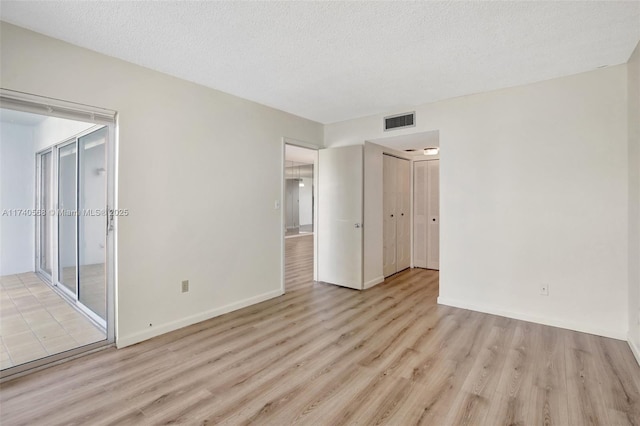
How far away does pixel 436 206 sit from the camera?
5.84m

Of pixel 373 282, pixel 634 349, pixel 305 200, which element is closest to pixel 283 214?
pixel 373 282

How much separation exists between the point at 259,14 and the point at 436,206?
4.70m

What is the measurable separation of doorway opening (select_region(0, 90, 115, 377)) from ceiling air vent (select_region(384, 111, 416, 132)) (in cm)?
325

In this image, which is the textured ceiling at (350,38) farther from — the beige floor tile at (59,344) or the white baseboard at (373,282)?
the white baseboard at (373,282)

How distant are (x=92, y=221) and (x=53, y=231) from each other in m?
0.67

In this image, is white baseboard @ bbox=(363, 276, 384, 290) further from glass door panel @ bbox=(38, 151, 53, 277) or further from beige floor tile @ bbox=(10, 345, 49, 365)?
glass door panel @ bbox=(38, 151, 53, 277)

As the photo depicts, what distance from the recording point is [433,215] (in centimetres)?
586

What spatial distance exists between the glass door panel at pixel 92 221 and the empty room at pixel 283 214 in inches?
1.3

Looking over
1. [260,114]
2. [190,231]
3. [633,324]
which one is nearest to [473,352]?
[633,324]

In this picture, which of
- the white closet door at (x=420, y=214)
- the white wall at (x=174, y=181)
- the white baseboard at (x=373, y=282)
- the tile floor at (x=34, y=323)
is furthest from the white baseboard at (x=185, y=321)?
the white closet door at (x=420, y=214)

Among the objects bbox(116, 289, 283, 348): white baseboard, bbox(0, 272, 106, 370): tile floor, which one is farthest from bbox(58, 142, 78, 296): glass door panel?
bbox(116, 289, 283, 348): white baseboard

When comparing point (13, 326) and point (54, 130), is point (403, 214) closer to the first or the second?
point (54, 130)

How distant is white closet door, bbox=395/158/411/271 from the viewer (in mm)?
5613

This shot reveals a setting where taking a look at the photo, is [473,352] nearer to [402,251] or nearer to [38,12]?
[402,251]
